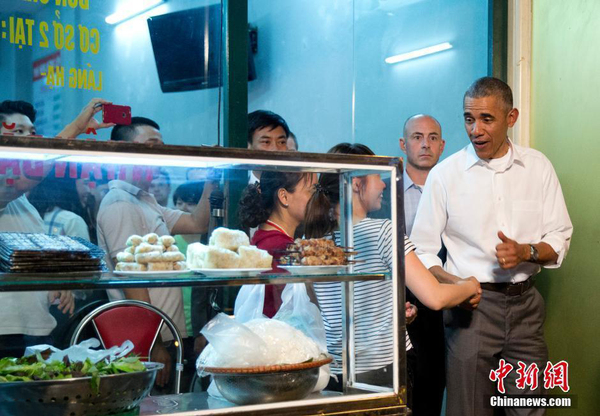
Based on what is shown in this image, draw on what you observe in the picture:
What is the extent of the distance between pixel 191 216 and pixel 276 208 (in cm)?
28

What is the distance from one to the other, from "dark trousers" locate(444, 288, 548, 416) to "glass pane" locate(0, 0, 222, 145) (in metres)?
1.62

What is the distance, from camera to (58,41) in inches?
138

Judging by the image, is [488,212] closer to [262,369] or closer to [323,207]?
[323,207]

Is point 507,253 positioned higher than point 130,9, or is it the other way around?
point 130,9

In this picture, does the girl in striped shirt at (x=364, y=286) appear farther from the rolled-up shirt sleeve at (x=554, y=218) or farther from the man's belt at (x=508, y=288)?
the rolled-up shirt sleeve at (x=554, y=218)

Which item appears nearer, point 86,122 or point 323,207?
point 323,207

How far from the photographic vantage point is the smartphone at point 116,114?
11.8ft

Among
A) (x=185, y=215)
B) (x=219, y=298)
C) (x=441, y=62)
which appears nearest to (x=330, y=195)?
(x=185, y=215)

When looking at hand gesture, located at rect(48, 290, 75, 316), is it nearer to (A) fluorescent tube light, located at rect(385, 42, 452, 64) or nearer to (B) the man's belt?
(B) the man's belt

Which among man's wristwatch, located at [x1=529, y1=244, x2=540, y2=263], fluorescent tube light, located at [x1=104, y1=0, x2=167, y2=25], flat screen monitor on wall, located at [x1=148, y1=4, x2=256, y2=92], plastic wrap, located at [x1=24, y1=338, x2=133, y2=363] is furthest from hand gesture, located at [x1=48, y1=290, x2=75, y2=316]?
man's wristwatch, located at [x1=529, y1=244, x2=540, y2=263]

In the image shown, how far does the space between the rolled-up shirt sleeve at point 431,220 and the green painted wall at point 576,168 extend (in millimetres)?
1067

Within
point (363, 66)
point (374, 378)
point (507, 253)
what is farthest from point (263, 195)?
point (363, 66)

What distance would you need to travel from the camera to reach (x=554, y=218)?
3.86 m

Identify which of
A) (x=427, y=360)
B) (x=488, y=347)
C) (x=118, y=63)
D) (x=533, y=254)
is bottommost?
(x=427, y=360)
